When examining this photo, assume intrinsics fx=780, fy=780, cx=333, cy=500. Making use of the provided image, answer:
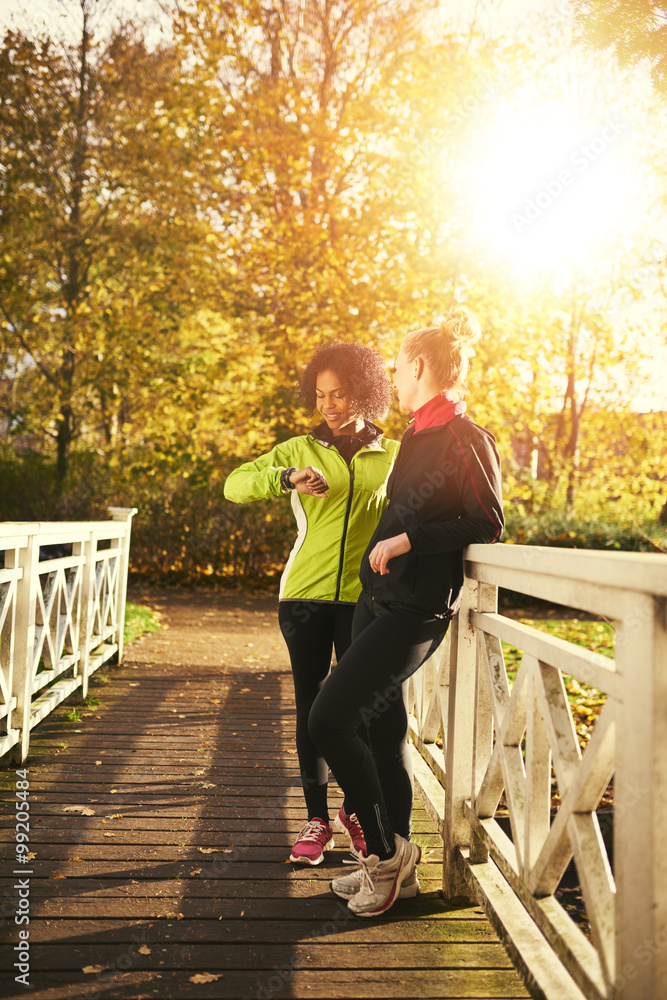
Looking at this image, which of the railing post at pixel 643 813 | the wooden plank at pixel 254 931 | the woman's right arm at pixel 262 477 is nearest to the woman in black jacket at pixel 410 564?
the wooden plank at pixel 254 931

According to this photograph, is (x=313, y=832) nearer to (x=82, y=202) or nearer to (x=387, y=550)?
(x=387, y=550)

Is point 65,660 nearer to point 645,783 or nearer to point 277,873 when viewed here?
point 277,873

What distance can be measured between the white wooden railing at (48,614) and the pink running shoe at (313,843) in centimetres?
152

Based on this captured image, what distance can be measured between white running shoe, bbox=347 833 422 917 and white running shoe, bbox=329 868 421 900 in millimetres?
76

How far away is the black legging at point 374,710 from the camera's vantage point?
218cm

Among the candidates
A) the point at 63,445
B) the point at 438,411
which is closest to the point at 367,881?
the point at 438,411

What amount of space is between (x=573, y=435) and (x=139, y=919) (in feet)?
46.0

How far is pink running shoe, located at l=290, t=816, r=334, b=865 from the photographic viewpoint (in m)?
2.81

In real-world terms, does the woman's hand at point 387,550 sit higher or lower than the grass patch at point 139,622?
higher

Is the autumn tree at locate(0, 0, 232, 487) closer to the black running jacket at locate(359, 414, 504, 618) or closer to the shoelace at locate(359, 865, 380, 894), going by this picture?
the black running jacket at locate(359, 414, 504, 618)

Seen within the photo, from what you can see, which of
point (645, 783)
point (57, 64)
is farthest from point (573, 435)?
point (645, 783)

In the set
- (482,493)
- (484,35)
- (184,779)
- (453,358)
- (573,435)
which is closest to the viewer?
(482,493)

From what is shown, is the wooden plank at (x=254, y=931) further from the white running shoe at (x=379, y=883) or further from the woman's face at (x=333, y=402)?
the woman's face at (x=333, y=402)

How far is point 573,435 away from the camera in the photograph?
1512cm
